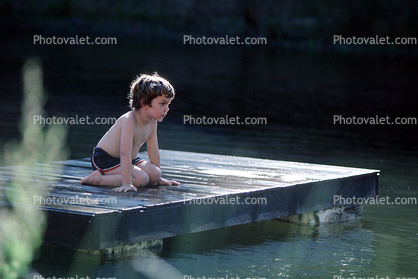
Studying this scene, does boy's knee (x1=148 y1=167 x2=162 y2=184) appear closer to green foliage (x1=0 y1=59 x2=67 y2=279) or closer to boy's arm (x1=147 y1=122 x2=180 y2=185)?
boy's arm (x1=147 y1=122 x2=180 y2=185)

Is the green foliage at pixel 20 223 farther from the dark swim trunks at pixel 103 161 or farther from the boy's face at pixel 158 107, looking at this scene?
the boy's face at pixel 158 107

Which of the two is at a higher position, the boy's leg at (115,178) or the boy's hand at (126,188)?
the boy's leg at (115,178)

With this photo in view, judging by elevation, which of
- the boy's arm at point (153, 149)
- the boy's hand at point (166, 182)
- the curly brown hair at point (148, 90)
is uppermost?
the curly brown hair at point (148, 90)

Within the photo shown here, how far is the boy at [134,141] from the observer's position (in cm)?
604

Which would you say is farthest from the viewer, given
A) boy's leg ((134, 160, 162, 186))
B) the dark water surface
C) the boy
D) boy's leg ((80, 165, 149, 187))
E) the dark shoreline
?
the dark shoreline

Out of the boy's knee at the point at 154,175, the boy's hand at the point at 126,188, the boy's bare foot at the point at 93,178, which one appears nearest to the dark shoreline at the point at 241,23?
the boy's knee at the point at 154,175

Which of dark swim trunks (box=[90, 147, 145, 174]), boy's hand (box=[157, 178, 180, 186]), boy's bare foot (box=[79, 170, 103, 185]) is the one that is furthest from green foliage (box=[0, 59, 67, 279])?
boy's hand (box=[157, 178, 180, 186])

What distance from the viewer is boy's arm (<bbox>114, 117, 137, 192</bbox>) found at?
5.98 m

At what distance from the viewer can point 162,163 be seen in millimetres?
7801

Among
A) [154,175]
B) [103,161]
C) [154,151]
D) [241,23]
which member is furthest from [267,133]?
[241,23]

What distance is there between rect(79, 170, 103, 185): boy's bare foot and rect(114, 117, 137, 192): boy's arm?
1.05ft

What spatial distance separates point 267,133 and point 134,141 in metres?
9.42

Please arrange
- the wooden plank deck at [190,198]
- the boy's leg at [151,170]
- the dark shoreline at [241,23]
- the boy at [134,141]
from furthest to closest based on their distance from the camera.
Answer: the dark shoreline at [241,23] < the boy's leg at [151,170] < the boy at [134,141] < the wooden plank deck at [190,198]

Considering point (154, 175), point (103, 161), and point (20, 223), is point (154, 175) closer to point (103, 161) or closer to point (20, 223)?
point (103, 161)
